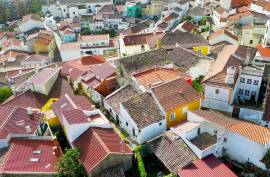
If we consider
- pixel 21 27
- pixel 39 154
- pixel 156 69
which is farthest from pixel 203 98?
pixel 21 27

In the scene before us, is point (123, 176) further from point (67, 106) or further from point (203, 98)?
point (203, 98)

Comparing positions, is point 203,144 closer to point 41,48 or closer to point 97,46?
point 97,46

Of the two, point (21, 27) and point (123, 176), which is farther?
point (21, 27)

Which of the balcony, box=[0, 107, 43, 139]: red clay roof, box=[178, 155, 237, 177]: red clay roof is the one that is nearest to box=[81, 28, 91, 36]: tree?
box=[0, 107, 43, 139]: red clay roof

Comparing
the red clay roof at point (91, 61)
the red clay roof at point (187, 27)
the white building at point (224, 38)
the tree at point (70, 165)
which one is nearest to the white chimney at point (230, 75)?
the tree at point (70, 165)

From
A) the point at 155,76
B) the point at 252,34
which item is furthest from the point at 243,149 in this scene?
the point at 252,34
